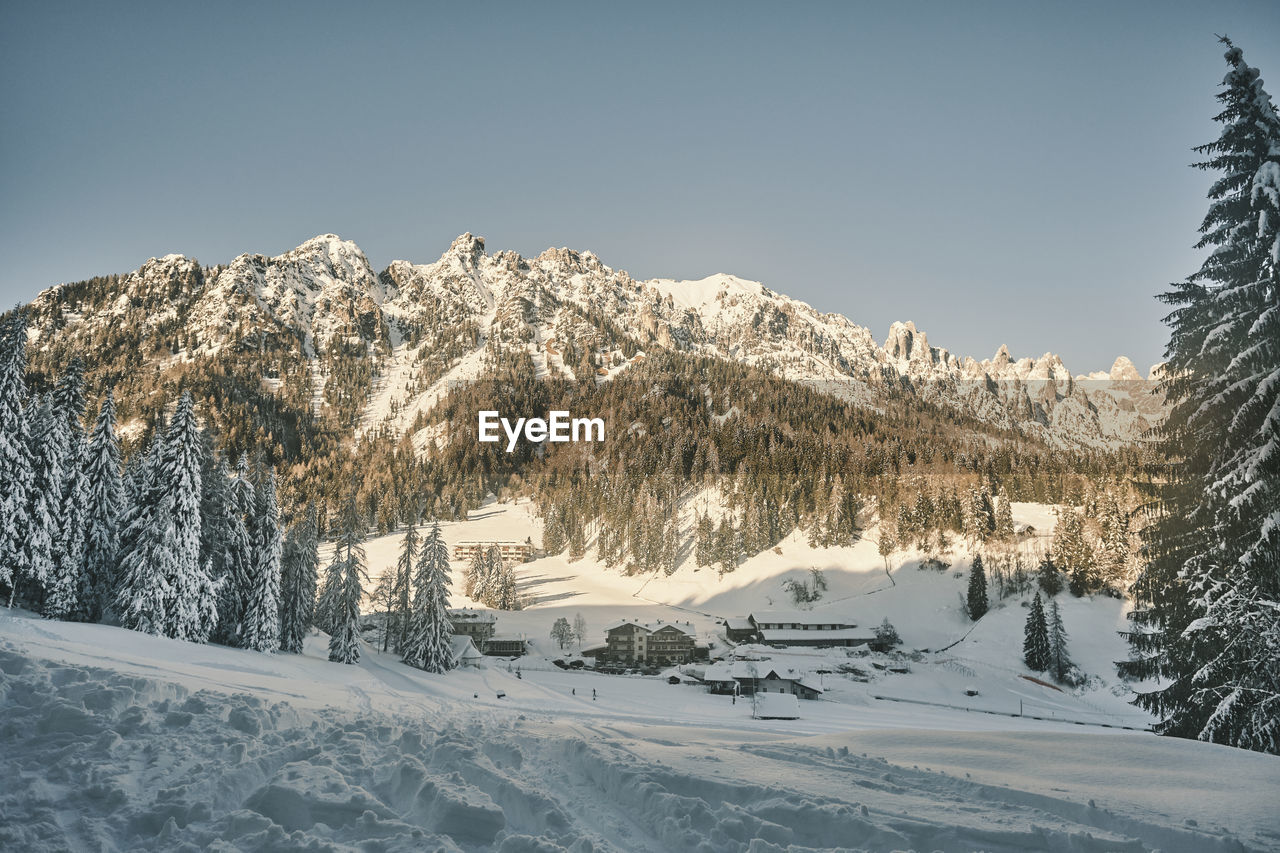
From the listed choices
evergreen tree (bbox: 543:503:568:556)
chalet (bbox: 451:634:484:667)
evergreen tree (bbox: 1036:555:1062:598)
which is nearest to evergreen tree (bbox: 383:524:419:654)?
chalet (bbox: 451:634:484:667)

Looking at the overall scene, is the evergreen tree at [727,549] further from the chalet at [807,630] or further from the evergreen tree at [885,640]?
the evergreen tree at [885,640]

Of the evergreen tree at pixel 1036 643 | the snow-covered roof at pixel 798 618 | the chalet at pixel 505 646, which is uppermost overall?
the evergreen tree at pixel 1036 643

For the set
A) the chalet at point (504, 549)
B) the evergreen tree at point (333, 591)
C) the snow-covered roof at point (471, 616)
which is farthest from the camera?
the chalet at point (504, 549)

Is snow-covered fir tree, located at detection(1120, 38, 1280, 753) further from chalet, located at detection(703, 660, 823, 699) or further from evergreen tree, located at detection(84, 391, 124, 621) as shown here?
chalet, located at detection(703, 660, 823, 699)

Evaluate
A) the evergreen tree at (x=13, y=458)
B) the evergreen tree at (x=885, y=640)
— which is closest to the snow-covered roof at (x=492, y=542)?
the evergreen tree at (x=885, y=640)

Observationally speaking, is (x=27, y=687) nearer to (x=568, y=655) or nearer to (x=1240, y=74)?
(x=1240, y=74)

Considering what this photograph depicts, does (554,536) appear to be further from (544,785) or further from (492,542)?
(544,785)

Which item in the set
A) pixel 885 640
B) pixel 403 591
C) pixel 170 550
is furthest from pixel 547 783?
pixel 885 640
